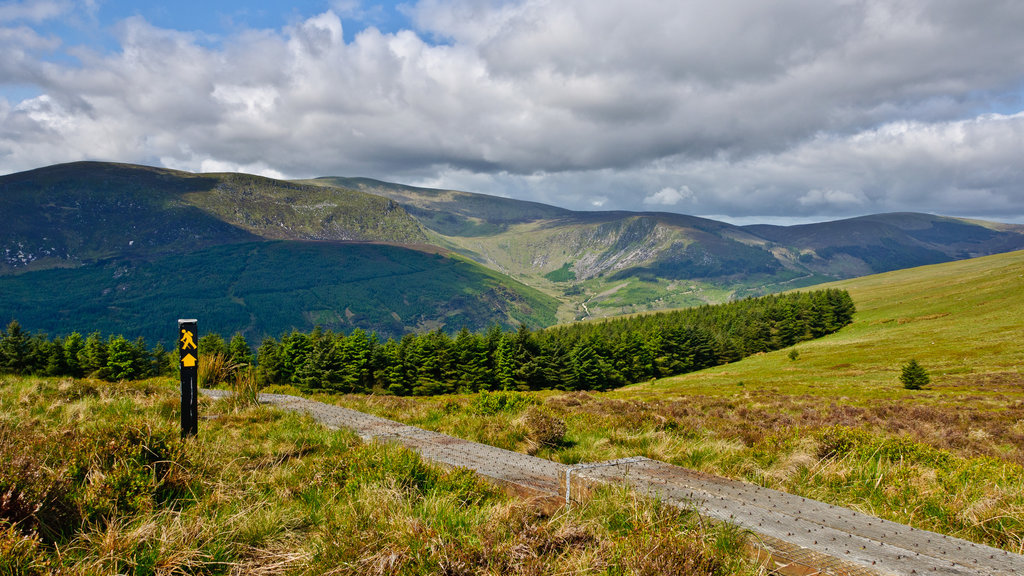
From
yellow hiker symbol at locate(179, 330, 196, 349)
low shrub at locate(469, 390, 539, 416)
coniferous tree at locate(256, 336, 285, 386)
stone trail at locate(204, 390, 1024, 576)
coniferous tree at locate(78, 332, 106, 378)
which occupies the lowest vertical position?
coniferous tree at locate(256, 336, 285, 386)

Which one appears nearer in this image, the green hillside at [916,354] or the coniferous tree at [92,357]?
the green hillside at [916,354]

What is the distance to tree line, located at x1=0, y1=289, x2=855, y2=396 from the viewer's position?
6412 cm

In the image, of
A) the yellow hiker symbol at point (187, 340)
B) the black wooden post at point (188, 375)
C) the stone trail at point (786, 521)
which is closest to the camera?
the stone trail at point (786, 521)

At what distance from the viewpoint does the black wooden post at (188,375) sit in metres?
7.81

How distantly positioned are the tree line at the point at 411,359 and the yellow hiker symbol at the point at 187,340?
54431 mm

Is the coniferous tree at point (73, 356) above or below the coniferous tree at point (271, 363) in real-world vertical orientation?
above

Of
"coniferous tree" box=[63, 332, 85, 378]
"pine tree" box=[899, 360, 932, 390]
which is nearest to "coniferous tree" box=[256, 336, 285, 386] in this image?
"coniferous tree" box=[63, 332, 85, 378]

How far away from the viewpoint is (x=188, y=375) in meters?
8.00

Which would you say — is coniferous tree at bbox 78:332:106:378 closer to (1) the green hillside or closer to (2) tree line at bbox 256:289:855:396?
(2) tree line at bbox 256:289:855:396

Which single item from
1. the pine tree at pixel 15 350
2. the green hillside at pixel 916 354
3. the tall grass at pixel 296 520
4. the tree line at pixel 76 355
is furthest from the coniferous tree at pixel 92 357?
the tall grass at pixel 296 520

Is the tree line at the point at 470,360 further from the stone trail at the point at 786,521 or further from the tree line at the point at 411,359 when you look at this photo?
the stone trail at the point at 786,521

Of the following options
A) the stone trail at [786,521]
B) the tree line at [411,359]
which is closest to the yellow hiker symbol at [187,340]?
the stone trail at [786,521]

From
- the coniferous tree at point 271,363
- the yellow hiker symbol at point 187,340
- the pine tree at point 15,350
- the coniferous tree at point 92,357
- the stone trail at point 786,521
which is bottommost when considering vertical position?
the coniferous tree at point 271,363

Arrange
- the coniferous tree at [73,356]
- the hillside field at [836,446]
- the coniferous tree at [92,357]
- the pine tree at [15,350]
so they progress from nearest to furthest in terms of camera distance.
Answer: the hillside field at [836,446] → the pine tree at [15,350] → the coniferous tree at [92,357] → the coniferous tree at [73,356]
